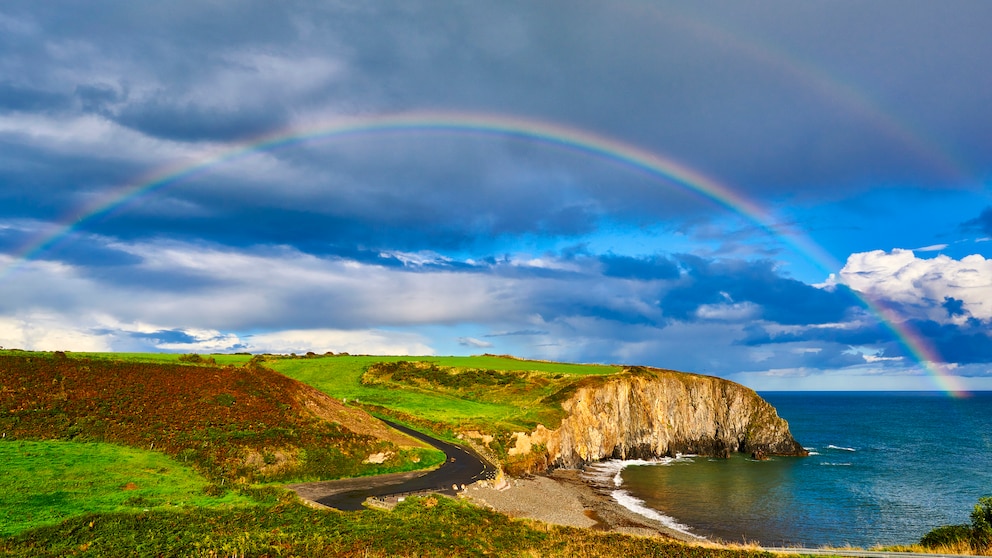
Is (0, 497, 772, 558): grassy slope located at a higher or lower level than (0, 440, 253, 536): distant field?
lower

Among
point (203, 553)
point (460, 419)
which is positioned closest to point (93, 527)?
point (203, 553)

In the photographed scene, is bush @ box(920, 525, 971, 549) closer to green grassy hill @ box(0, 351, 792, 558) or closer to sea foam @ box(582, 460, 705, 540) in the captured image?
green grassy hill @ box(0, 351, 792, 558)

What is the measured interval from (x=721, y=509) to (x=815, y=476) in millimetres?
37669

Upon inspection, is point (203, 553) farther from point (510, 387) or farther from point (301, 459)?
point (510, 387)

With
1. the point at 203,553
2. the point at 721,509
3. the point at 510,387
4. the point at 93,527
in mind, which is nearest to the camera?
the point at 203,553

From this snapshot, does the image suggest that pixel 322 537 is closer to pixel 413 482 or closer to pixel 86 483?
pixel 86 483

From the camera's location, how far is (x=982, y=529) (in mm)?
30938

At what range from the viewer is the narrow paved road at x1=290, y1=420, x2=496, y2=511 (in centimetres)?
3781

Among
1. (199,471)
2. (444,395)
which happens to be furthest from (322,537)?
(444,395)

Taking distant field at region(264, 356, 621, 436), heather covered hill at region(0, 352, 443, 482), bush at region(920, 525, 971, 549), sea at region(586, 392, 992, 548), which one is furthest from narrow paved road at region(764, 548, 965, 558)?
distant field at region(264, 356, 621, 436)

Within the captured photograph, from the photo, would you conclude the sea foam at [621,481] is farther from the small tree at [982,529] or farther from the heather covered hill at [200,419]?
the heather covered hill at [200,419]

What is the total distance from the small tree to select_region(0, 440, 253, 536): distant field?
43.4 metres

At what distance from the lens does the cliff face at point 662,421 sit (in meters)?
85.4

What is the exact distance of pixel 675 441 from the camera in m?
106
